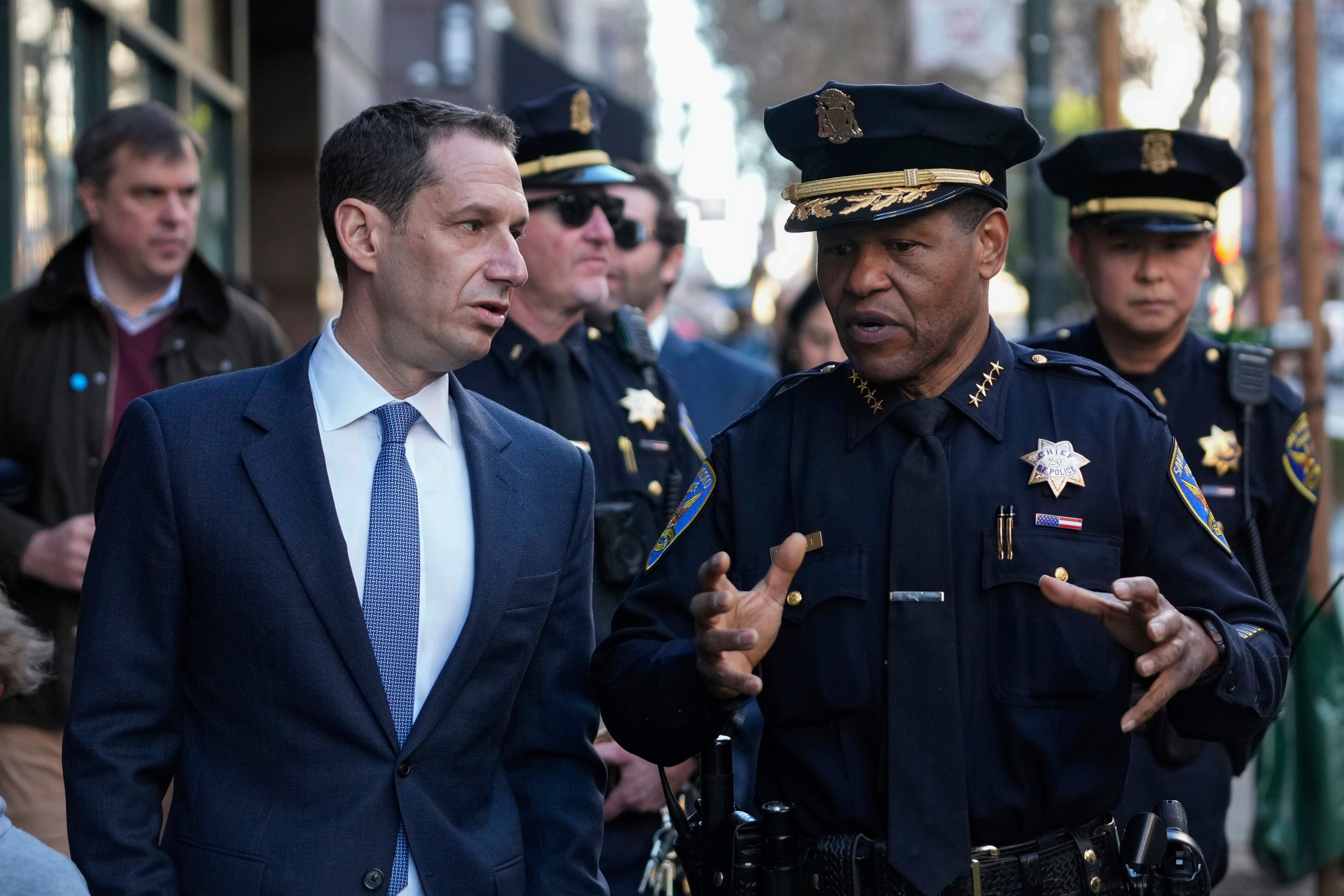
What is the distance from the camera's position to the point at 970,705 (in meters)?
2.95

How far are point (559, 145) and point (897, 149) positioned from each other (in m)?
2.13

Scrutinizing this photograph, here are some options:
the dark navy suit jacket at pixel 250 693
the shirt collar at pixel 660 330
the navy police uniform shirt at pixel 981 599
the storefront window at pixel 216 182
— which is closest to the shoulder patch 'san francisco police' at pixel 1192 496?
the navy police uniform shirt at pixel 981 599

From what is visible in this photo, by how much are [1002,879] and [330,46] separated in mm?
12237

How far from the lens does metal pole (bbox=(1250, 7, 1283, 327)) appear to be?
24.4 feet

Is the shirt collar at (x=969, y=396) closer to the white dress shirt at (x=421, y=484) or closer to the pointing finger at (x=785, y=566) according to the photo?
the pointing finger at (x=785, y=566)

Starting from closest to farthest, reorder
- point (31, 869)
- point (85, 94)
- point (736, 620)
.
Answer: point (31, 869) < point (736, 620) < point (85, 94)

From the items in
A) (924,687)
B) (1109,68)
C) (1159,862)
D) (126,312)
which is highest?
(1109,68)

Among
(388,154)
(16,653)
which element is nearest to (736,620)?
(388,154)

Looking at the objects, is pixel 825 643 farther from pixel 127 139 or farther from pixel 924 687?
pixel 127 139

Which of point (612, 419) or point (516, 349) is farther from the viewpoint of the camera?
point (612, 419)

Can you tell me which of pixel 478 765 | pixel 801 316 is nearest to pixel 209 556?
pixel 478 765

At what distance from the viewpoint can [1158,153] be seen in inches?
192

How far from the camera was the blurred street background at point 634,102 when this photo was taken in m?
7.45

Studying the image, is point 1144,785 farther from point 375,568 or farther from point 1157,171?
point 375,568
